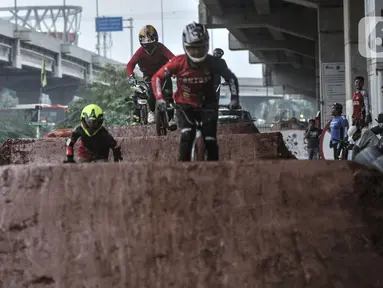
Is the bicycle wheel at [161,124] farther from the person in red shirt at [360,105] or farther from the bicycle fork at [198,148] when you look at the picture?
the person in red shirt at [360,105]

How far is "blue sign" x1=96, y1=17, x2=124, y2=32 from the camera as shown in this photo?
91.6 m

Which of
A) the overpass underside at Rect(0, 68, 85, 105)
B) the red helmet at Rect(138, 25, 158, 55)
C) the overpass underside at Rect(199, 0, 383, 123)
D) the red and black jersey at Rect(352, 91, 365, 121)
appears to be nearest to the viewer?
the red helmet at Rect(138, 25, 158, 55)

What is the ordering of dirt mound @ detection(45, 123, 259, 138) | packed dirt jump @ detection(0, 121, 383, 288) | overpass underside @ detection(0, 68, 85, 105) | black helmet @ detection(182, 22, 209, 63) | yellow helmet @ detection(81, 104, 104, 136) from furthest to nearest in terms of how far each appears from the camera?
overpass underside @ detection(0, 68, 85, 105) → dirt mound @ detection(45, 123, 259, 138) → yellow helmet @ detection(81, 104, 104, 136) → black helmet @ detection(182, 22, 209, 63) → packed dirt jump @ detection(0, 121, 383, 288)

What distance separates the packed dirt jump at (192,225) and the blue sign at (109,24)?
88.8 m

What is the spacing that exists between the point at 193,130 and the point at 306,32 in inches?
1176

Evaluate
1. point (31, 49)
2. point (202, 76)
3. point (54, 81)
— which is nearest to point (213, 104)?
point (202, 76)

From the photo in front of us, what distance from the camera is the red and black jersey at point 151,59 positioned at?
12266mm

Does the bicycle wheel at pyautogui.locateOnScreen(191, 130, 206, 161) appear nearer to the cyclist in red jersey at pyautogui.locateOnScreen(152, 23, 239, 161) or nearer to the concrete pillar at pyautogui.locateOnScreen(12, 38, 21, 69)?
the cyclist in red jersey at pyautogui.locateOnScreen(152, 23, 239, 161)

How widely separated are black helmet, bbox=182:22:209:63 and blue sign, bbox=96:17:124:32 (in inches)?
3361

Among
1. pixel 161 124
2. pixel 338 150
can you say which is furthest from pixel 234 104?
pixel 338 150

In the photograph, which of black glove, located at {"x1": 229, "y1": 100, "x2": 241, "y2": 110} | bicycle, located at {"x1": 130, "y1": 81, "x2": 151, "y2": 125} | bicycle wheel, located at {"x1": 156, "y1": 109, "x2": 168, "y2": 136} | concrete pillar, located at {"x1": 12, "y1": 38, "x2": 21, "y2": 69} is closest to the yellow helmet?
black glove, located at {"x1": 229, "y1": 100, "x2": 241, "y2": 110}

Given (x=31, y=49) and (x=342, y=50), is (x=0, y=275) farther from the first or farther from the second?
(x=31, y=49)

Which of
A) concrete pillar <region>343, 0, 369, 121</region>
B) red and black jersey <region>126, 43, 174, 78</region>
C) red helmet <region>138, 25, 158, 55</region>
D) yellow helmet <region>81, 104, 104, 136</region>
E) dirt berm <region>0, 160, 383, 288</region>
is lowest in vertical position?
dirt berm <region>0, 160, 383, 288</region>

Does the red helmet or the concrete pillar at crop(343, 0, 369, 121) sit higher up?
the concrete pillar at crop(343, 0, 369, 121)
